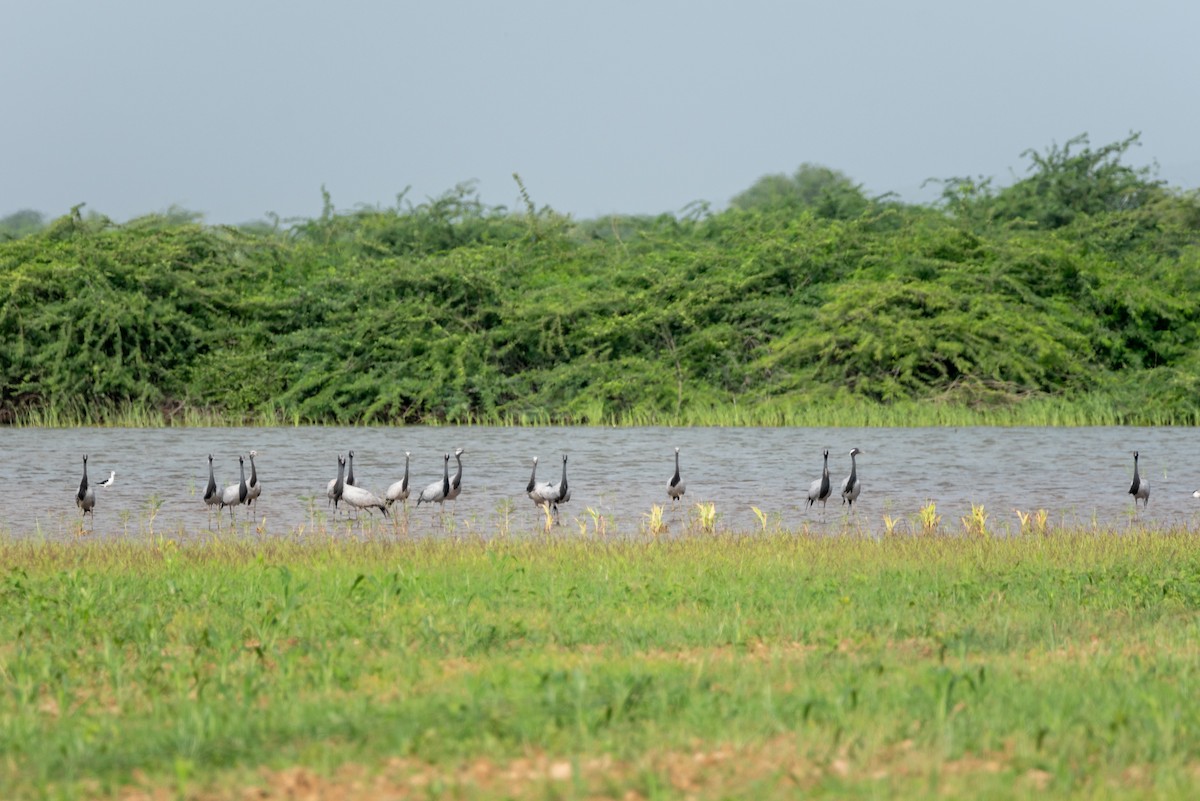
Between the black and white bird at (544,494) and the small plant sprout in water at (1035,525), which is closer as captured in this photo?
the small plant sprout in water at (1035,525)

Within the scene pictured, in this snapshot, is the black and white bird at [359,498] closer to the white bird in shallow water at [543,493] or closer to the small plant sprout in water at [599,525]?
the white bird in shallow water at [543,493]

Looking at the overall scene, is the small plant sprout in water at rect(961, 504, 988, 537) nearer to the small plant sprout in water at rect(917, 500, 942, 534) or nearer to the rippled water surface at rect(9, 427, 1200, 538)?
the small plant sprout in water at rect(917, 500, 942, 534)

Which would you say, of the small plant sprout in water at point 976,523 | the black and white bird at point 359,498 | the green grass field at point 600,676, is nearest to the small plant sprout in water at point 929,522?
the small plant sprout in water at point 976,523

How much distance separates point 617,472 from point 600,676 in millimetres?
16762

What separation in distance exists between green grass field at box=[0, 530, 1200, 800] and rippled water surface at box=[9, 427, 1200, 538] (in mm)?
5135

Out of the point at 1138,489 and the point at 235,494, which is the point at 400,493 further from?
the point at 1138,489

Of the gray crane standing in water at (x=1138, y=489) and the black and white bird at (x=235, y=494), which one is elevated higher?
the gray crane standing in water at (x=1138, y=489)

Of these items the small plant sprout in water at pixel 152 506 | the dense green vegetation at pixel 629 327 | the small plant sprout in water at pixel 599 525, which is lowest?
the small plant sprout in water at pixel 152 506

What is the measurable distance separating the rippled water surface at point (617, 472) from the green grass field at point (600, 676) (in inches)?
202

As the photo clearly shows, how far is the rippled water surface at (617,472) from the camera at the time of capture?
19.0 metres

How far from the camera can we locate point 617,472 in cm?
2447

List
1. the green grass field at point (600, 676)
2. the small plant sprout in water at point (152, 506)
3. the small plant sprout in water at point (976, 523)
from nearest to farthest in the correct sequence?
the green grass field at point (600, 676), the small plant sprout in water at point (976, 523), the small plant sprout in water at point (152, 506)

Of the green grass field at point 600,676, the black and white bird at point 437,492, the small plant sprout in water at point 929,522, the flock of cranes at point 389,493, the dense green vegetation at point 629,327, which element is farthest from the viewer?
the dense green vegetation at point 629,327

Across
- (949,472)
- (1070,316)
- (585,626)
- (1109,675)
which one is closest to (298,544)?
(585,626)
